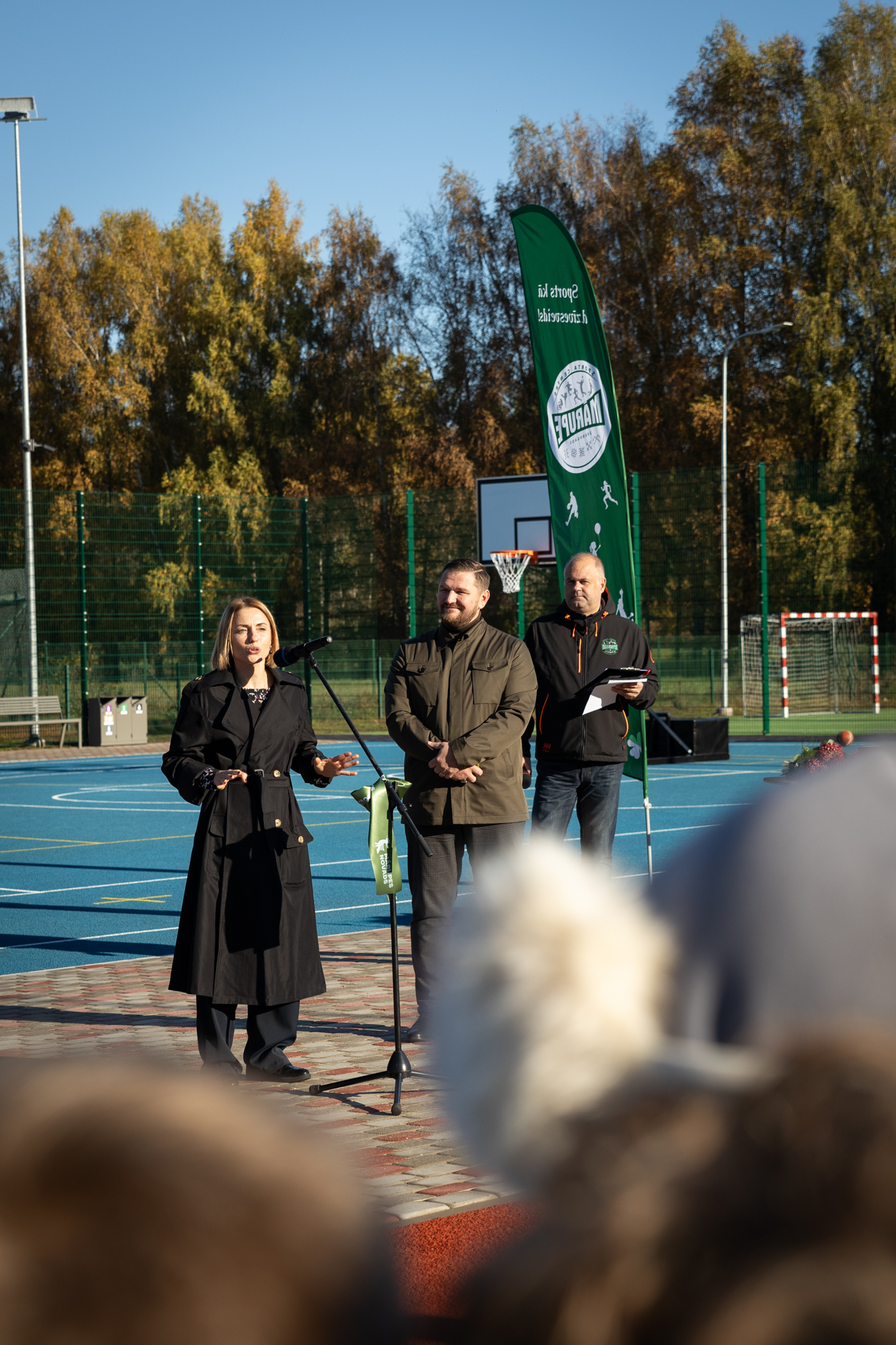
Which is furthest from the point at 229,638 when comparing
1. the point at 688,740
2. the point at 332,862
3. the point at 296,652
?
the point at 688,740

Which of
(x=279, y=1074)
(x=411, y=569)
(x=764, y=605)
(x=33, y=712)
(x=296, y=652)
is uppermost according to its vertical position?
(x=411, y=569)

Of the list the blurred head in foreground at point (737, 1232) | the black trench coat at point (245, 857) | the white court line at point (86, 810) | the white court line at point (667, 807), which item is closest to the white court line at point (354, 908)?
the black trench coat at point (245, 857)

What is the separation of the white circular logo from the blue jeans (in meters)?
3.06

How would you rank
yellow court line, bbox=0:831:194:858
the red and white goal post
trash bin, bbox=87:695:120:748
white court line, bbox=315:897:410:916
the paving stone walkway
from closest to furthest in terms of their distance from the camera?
1. the paving stone walkway
2. white court line, bbox=315:897:410:916
3. yellow court line, bbox=0:831:194:858
4. trash bin, bbox=87:695:120:748
5. the red and white goal post

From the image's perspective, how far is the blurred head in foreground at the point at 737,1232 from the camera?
0.41 meters

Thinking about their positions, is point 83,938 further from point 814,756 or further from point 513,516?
point 513,516

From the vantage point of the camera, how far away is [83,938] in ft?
31.9

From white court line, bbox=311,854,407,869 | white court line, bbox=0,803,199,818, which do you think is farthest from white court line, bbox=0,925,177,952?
white court line, bbox=0,803,199,818

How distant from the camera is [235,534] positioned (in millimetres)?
35219

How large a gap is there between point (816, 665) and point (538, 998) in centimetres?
3530

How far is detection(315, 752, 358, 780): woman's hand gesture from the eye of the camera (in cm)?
600

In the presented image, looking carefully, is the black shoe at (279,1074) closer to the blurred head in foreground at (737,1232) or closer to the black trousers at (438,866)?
the black trousers at (438,866)

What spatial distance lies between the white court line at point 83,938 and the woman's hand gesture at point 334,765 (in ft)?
12.8

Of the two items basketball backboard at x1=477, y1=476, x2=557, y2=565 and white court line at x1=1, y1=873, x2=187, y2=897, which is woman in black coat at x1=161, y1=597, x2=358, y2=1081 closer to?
white court line at x1=1, y1=873, x2=187, y2=897
